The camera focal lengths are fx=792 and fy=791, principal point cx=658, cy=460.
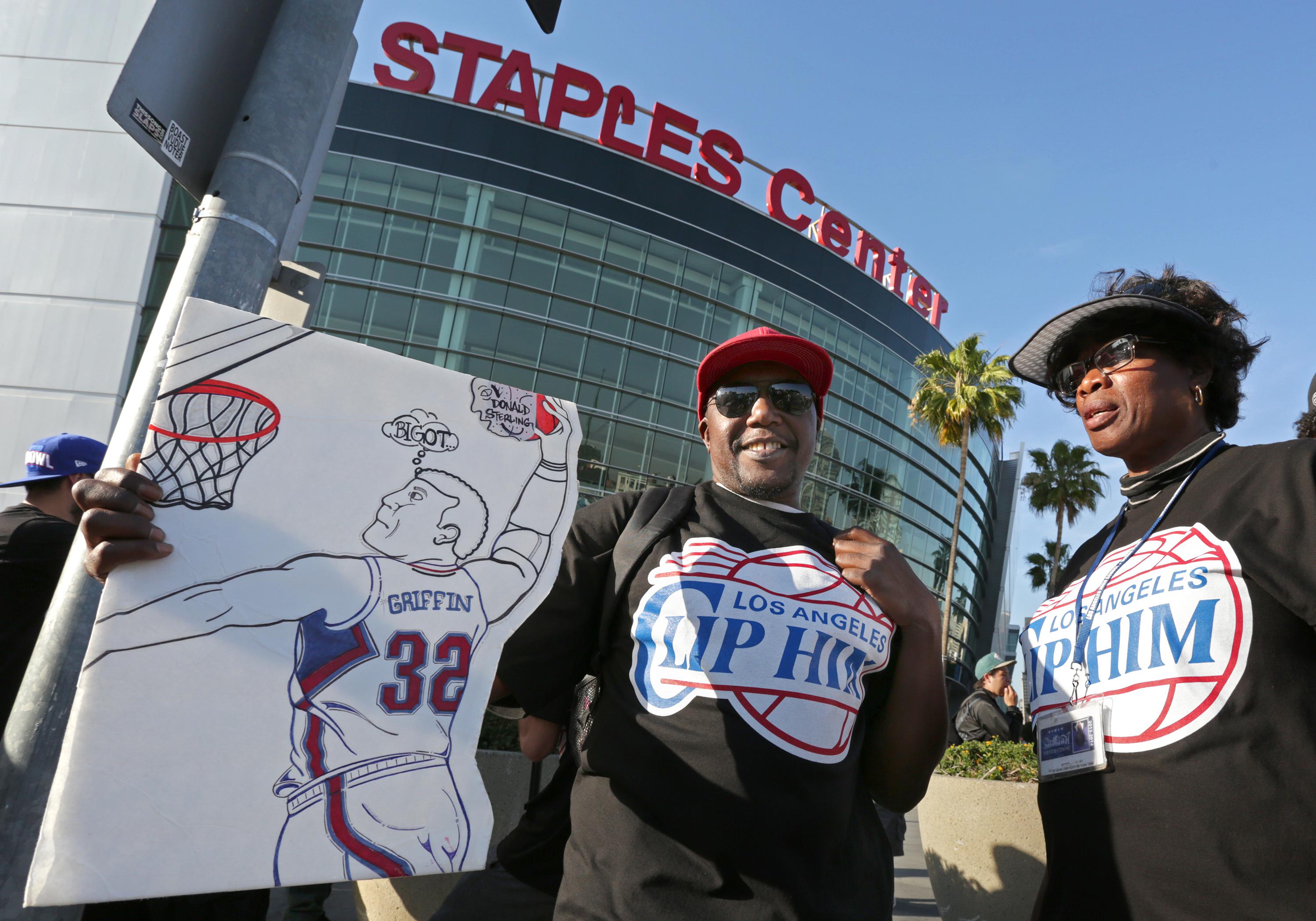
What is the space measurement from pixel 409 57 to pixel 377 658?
85.6 ft

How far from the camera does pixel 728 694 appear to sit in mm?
1534

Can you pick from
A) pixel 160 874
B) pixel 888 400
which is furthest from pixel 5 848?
pixel 888 400

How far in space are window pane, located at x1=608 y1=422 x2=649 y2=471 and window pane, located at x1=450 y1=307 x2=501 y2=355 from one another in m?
4.21

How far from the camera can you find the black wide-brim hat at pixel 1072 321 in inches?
75.6

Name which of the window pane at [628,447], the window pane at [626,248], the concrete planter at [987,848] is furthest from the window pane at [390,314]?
the concrete planter at [987,848]

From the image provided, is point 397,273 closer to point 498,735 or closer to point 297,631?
point 498,735

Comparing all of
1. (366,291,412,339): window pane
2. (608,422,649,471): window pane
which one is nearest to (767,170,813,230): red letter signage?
(608,422,649,471): window pane

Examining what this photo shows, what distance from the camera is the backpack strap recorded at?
169cm

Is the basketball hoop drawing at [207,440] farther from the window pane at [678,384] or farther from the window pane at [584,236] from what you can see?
the window pane at [584,236]

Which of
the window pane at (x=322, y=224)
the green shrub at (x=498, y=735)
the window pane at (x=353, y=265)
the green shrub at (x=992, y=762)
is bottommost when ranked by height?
the green shrub at (x=498, y=735)

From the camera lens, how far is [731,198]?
83.7 feet

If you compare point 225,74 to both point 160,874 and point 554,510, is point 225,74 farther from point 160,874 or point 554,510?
point 160,874

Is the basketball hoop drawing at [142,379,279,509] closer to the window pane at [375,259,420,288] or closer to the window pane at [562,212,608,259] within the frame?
the window pane at [375,259,420,288]

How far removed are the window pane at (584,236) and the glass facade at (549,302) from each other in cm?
4
